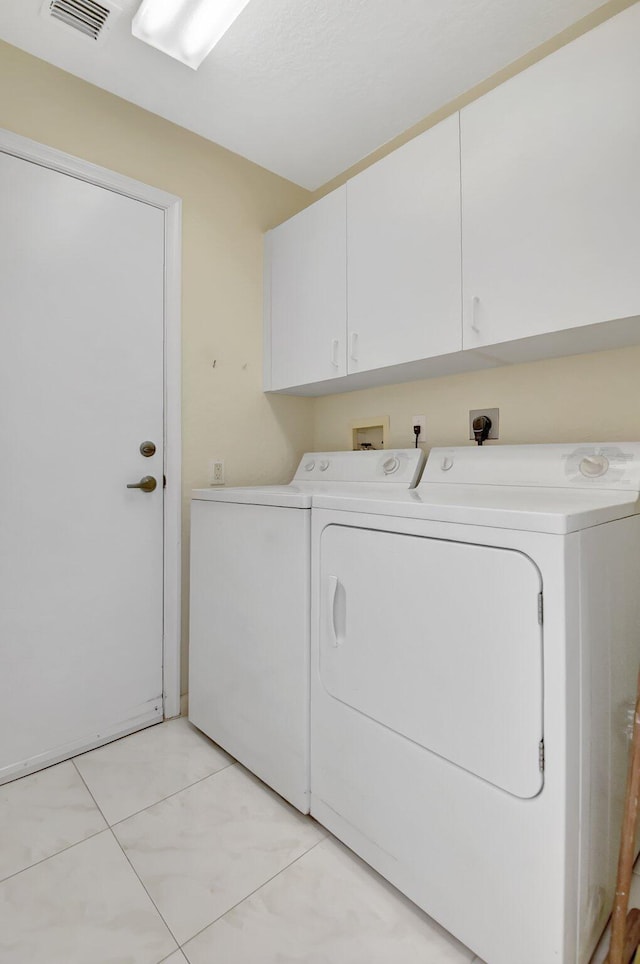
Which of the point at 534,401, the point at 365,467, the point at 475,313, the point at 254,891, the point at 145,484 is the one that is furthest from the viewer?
the point at 365,467

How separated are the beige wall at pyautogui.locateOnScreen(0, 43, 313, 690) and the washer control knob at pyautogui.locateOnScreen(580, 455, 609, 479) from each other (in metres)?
1.39

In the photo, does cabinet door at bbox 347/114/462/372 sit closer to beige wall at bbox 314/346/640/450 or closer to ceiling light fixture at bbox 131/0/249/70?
beige wall at bbox 314/346/640/450

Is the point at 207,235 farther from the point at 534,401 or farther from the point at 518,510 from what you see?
the point at 518,510

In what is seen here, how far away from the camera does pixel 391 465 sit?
1.96 m

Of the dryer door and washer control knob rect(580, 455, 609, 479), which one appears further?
washer control knob rect(580, 455, 609, 479)

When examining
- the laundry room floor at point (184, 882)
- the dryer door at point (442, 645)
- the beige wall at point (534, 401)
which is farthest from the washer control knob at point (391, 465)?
the laundry room floor at point (184, 882)

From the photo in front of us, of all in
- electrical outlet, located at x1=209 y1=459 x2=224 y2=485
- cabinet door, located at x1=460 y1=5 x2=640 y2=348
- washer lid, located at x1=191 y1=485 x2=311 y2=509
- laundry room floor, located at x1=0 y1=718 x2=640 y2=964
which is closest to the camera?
laundry room floor, located at x1=0 y1=718 x2=640 y2=964

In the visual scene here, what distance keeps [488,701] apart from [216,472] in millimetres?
1508

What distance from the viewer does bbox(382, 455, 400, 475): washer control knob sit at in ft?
6.37

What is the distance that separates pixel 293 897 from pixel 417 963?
314 millimetres

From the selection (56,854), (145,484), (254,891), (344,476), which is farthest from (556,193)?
(56,854)

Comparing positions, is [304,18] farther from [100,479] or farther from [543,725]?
[543,725]

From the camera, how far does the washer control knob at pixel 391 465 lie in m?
1.94

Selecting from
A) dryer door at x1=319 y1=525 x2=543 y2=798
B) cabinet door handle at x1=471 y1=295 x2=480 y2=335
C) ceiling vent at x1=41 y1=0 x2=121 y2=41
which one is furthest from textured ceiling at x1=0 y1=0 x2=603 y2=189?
dryer door at x1=319 y1=525 x2=543 y2=798
